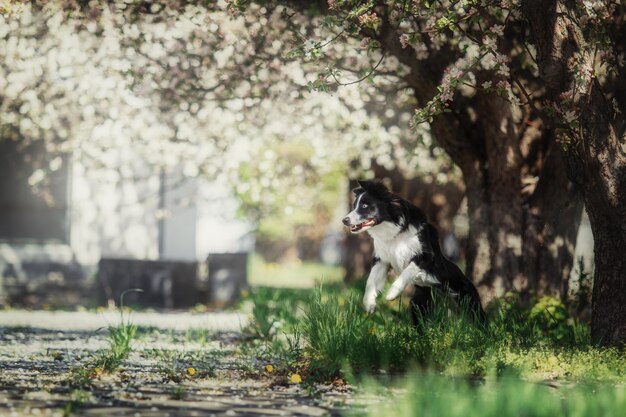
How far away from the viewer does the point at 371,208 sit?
9.13 metres

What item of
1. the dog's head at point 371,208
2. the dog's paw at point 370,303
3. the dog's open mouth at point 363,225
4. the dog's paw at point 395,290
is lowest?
the dog's paw at point 370,303

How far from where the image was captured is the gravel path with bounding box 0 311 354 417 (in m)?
6.29

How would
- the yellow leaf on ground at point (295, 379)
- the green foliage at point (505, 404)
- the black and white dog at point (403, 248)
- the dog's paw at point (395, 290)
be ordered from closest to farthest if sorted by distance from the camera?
the green foliage at point (505, 404) → the yellow leaf on ground at point (295, 379) → the dog's paw at point (395, 290) → the black and white dog at point (403, 248)

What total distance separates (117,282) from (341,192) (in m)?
18.8

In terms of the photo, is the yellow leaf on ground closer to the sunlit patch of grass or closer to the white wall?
the sunlit patch of grass

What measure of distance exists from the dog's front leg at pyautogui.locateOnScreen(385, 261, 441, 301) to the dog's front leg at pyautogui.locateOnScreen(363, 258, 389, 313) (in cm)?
28

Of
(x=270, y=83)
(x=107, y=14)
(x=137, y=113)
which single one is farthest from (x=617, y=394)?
(x=137, y=113)

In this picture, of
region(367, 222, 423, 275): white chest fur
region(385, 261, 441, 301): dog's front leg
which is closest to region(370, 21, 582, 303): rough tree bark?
region(367, 222, 423, 275): white chest fur

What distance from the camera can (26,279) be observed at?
17.8 m

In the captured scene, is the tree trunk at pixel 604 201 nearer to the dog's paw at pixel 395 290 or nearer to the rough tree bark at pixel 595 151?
the rough tree bark at pixel 595 151

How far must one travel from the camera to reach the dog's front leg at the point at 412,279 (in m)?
8.78

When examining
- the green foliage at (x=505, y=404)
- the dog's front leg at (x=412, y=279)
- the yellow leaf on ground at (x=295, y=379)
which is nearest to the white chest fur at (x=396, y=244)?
the dog's front leg at (x=412, y=279)

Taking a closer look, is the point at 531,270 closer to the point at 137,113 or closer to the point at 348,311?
the point at 348,311

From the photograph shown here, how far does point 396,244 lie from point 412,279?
1.21 ft
